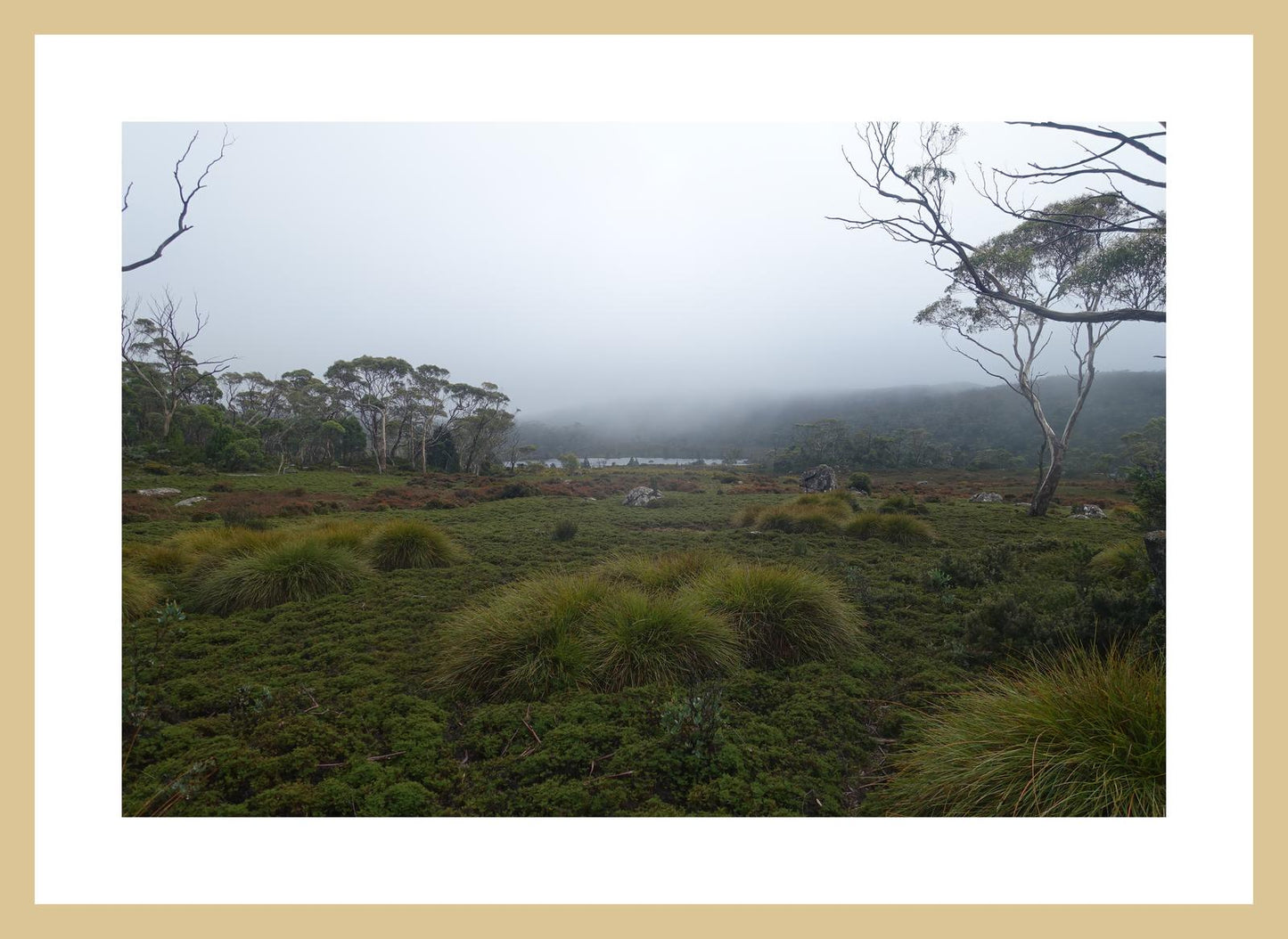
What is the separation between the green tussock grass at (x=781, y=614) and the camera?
283cm

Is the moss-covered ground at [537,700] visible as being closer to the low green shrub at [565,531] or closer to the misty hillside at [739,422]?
the low green shrub at [565,531]

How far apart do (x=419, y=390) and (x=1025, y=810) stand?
5.50m

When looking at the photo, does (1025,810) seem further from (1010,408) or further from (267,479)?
(1010,408)

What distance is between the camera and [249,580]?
3490 millimetres

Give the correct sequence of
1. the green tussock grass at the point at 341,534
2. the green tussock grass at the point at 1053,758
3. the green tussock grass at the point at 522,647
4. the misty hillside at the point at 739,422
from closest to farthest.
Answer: the green tussock grass at the point at 1053,758 < the green tussock grass at the point at 522,647 < the green tussock grass at the point at 341,534 < the misty hillside at the point at 739,422

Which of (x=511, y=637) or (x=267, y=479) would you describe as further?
(x=267, y=479)

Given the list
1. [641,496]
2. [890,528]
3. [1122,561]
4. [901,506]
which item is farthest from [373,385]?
[1122,561]

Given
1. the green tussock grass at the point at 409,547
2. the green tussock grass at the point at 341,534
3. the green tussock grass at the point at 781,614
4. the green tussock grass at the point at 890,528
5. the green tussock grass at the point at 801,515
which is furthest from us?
the green tussock grass at the point at 801,515

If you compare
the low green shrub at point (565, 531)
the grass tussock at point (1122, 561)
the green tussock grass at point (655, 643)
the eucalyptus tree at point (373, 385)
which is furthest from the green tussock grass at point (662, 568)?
the eucalyptus tree at point (373, 385)

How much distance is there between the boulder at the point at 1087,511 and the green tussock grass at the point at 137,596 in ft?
29.5

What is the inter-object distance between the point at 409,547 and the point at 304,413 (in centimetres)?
184

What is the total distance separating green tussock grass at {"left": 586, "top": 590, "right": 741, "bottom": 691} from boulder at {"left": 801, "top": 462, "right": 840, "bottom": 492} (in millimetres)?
3132

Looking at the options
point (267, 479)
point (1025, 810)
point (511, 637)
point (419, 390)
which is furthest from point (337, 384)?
point (1025, 810)

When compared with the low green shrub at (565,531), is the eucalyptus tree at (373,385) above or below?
above
